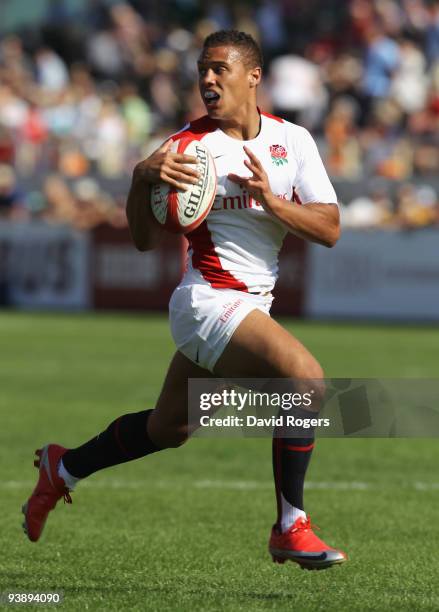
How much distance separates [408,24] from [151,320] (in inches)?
277

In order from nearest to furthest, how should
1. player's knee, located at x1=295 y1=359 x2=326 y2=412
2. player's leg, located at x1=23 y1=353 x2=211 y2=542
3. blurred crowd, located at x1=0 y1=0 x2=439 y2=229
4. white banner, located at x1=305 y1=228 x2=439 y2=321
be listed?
player's knee, located at x1=295 y1=359 x2=326 y2=412, player's leg, located at x1=23 y1=353 x2=211 y2=542, white banner, located at x1=305 y1=228 x2=439 y2=321, blurred crowd, located at x1=0 y1=0 x2=439 y2=229

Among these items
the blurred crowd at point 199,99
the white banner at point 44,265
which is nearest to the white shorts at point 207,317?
the blurred crowd at point 199,99

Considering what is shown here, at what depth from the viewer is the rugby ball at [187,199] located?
555 cm

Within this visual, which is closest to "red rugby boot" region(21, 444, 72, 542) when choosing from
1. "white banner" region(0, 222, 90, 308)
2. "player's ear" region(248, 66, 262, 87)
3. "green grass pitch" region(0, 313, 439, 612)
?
"green grass pitch" region(0, 313, 439, 612)

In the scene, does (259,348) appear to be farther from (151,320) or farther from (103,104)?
(103,104)

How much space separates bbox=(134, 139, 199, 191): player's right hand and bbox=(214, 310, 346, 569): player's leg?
0.59 meters

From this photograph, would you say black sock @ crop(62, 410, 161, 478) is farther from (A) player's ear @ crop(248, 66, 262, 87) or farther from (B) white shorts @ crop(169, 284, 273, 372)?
(A) player's ear @ crop(248, 66, 262, 87)

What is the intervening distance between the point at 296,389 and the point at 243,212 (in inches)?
29.8

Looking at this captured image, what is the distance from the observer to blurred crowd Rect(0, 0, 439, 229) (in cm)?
2148

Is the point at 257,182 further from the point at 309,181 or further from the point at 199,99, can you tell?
the point at 199,99

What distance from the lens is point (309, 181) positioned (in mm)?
5852

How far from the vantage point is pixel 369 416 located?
6.29 m

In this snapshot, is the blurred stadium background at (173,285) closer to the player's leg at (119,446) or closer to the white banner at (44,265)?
the white banner at (44,265)

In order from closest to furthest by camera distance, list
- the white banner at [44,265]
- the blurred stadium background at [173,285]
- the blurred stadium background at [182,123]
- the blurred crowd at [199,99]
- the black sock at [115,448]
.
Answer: the black sock at [115,448] → the blurred stadium background at [173,285] → the blurred stadium background at [182,123] → the white banner at [44,265] → the blurred crowd at [199,99]
